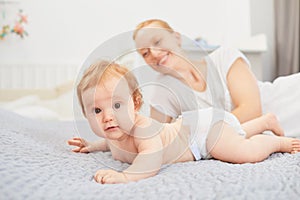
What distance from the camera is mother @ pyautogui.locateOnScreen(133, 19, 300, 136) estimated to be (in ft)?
3.89

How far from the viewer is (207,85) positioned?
4.56ft

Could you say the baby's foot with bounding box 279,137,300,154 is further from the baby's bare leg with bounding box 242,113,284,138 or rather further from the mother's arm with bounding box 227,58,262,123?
the mother's arm with bounding box 227,58,262,123

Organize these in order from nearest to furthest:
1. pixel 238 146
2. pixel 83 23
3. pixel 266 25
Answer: pixel 238 146 → pixel 266 25 → pixel 83 23

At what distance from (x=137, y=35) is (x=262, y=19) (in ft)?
7.33

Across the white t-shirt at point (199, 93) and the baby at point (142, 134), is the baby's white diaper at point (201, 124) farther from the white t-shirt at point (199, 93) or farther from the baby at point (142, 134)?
the white t-shirt at point (199, 93)

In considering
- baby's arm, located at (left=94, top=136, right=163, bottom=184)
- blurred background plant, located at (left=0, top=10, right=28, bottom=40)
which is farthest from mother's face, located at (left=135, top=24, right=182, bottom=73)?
blurred background plant, located at (left=0, top=10, right=28, bottom=40)

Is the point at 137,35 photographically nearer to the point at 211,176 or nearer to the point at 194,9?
the point at 211,176

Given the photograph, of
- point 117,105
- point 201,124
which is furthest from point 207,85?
point 117,105

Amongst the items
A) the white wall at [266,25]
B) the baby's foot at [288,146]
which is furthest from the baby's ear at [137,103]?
the white wall at [266,25]

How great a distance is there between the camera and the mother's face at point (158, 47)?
114cm

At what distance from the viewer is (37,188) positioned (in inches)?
23.8

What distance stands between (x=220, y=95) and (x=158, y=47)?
1.15 feet

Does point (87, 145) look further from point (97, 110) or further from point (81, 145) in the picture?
point (97, 110)

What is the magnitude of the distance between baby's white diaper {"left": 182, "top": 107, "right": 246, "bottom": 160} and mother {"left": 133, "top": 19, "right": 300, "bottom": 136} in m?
0.17
